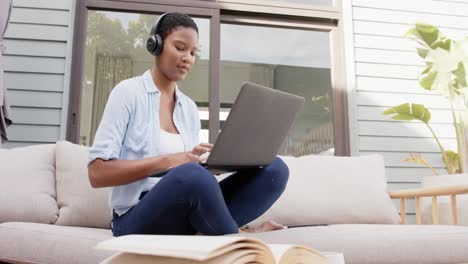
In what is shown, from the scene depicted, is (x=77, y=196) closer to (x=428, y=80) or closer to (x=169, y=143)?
(x=169, y=143)

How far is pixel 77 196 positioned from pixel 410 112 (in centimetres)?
224

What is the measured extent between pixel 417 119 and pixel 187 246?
290cm

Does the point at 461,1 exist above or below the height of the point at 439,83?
above

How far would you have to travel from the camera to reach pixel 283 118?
139cm

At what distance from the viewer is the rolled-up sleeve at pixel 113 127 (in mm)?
1331

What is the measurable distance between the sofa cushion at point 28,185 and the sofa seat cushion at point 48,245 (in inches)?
11.6

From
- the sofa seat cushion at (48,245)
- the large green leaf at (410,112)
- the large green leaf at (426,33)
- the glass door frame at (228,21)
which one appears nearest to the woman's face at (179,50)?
the sofa seat cushion at (48,245)

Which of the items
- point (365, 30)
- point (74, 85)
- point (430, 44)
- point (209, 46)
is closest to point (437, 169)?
point (430, 44)

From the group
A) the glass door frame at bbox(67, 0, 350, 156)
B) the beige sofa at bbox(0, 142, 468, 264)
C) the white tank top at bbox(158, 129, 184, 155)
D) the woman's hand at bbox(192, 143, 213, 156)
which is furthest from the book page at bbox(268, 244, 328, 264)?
the glass door frame at bbox(67, 0, 350, 156)

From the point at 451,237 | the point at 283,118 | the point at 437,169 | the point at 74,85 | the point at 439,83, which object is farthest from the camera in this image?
the point at 437,169

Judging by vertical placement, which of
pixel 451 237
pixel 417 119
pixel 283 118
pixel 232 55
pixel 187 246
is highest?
pixel 232 55

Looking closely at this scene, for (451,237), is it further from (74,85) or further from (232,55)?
(232,55)

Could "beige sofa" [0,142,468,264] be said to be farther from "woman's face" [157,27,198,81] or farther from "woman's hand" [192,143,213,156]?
"woman's face" [157,27,198,81]

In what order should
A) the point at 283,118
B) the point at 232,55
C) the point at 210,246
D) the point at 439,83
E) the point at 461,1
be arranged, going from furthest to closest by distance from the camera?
the point at 232,55, the point at 461,1, the point at 439,83, the point at 283,118, the point at 210,246
